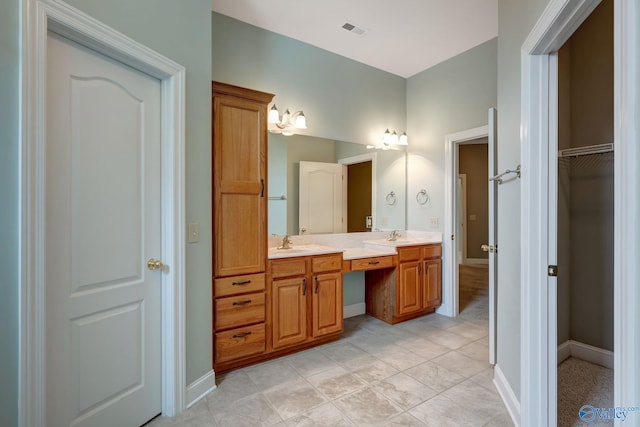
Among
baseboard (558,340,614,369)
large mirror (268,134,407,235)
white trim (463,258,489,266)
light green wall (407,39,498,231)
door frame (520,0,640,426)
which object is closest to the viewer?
door frame (520,0,640,426)

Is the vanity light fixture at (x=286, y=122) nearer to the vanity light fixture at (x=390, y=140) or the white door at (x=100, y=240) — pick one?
the vanity light fixture at (x=390, y=140)

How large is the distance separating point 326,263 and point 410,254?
3.69ft

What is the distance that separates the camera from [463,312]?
3.81 m

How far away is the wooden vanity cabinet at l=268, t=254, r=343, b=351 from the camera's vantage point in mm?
2549

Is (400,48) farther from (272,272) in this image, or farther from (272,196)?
(272,272)

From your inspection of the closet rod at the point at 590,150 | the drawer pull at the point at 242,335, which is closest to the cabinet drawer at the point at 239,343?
the drawer pull at the point at 242,335

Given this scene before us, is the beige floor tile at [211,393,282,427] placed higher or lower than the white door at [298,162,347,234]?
lower

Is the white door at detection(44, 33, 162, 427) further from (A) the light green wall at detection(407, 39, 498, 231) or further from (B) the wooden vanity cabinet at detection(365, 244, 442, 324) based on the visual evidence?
(A) the light green wall at detection(407, 39, 498, 231)

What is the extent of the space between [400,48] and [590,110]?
1.82m

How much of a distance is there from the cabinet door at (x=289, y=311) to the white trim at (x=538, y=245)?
5.29 ft

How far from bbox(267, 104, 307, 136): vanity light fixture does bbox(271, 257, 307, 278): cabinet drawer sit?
1259 millimetres

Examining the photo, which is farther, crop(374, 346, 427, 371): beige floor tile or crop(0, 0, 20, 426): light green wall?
crop(374, 346, 427, 371): beige floor tile

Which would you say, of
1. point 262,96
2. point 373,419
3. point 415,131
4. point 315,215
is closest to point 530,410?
point 373,419

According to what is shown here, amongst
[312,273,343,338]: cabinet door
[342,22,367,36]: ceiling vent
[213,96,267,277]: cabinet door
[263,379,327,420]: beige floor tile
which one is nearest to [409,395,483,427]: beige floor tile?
[263,379,327,420]: beige floor tile
